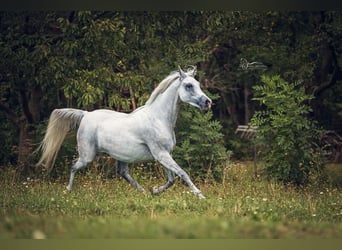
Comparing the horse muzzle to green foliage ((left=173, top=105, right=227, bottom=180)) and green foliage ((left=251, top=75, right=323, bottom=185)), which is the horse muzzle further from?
green foliage ((left=173, top=105, right=227, bottom=180))

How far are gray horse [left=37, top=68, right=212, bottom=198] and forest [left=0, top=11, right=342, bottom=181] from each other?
836 mm

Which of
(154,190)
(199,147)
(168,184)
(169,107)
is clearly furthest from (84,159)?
(199,147)

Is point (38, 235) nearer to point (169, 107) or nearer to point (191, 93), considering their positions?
point (169, 107)

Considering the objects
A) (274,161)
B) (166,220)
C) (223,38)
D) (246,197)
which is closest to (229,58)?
(223,38)

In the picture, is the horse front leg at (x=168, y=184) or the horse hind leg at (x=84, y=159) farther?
the horse hind leg at (x=84, y=159)

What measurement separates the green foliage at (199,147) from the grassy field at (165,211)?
0.74 meters

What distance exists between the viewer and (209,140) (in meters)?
11.1

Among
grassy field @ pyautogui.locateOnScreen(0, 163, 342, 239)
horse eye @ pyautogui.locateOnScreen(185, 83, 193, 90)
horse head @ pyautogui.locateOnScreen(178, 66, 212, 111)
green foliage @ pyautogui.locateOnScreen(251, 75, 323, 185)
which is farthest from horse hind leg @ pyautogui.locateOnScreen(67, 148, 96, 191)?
green foliage @ pyautogui.locateOnScreen(251, 75, 323, 185)

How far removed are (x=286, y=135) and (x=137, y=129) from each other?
2.28 meters

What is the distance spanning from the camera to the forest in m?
10.6

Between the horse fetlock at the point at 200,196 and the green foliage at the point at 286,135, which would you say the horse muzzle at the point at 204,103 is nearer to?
the horse fetlock at the point at 200,196

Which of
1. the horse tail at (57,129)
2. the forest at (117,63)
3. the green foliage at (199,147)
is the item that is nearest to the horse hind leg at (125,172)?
the horse tail at (57,129)

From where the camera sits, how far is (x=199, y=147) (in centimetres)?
1105

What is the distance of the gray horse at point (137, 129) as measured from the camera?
921cm
